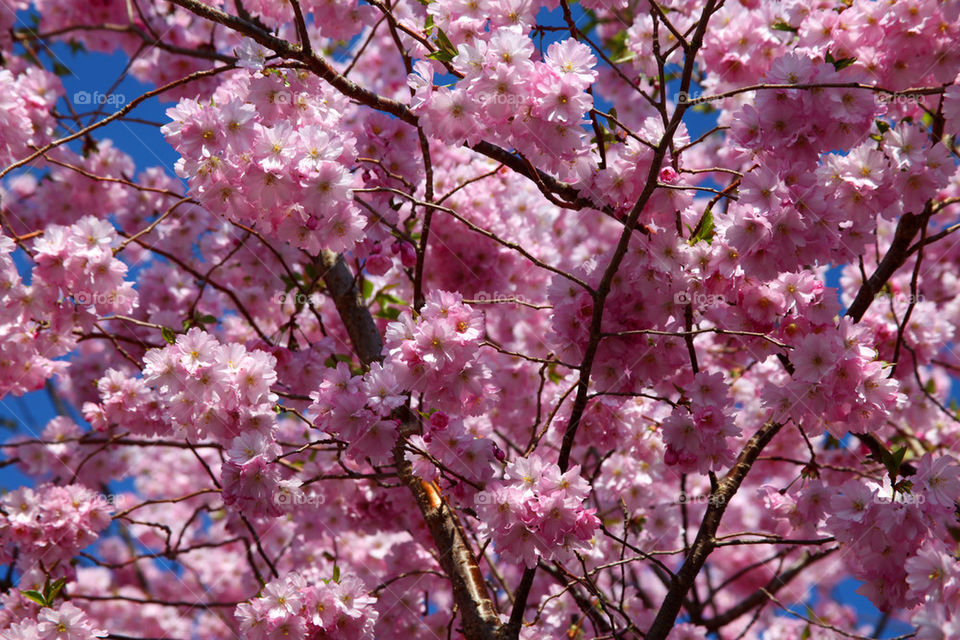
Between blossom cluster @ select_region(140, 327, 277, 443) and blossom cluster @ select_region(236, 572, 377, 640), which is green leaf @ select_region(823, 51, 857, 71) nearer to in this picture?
blossom cluster @ select_region(140, 327, 277, 443)

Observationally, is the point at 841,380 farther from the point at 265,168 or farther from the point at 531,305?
the point at 265,168

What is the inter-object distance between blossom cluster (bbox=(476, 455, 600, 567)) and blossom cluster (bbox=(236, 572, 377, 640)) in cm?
62

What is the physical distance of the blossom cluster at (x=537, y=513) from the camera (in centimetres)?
241

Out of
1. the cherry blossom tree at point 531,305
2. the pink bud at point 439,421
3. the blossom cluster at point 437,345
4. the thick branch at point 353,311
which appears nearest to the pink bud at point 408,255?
the cherry blossom tree at point 531,305

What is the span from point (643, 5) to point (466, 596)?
3.54 m

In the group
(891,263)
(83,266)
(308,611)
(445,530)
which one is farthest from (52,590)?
(891,263)

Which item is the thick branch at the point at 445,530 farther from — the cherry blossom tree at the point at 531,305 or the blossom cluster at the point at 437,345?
the blossom cluster at the point at 437,345

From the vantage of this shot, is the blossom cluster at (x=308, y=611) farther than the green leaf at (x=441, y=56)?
Yes

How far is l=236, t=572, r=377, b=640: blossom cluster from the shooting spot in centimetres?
271

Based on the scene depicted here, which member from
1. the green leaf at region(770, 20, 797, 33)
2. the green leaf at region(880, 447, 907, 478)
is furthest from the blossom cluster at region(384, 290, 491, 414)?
the green leaf at region(770, 20, 797, 33)

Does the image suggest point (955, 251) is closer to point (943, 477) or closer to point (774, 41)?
point (774, 41)

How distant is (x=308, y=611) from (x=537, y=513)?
0.91m

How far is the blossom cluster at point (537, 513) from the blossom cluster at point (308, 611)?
2.05 ft

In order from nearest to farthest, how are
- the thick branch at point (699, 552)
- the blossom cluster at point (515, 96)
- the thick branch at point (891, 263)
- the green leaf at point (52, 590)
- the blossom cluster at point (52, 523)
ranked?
the blossom cluster at point (515, 96) < the thick branch at point (699, 552) < the green leaf at point (52, 590) < the thick branch at point (891, 263) < the blossom cluster at point (52, 523)
